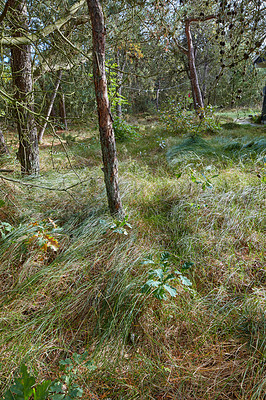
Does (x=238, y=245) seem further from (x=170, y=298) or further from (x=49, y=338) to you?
(x=49, y=338)

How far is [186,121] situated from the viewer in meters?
6.73

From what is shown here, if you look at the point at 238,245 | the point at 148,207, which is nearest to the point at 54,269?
the point at 148,207

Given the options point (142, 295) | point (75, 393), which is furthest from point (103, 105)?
point (75, 393)

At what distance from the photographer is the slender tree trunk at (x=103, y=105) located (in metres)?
1.82

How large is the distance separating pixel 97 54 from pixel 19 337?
7.23 ft

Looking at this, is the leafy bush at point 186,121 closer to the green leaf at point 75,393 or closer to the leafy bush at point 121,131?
the leafy bush at point 121,131

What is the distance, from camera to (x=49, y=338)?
4.87 feet

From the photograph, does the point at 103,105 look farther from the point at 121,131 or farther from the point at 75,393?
the point at 121,131

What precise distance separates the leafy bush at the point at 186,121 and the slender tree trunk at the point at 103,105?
4.66 metres

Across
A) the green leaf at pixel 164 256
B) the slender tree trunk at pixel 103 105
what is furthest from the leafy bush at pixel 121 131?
the green leaf at pixel 164 256

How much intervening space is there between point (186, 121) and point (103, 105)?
17.5 feet

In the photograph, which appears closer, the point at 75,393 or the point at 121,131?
the point at 75,393

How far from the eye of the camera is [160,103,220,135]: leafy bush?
6.46 meters

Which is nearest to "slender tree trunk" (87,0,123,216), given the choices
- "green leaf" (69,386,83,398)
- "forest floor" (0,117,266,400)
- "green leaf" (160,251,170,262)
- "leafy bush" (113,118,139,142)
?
"forest floor" (0,117,266,400)
